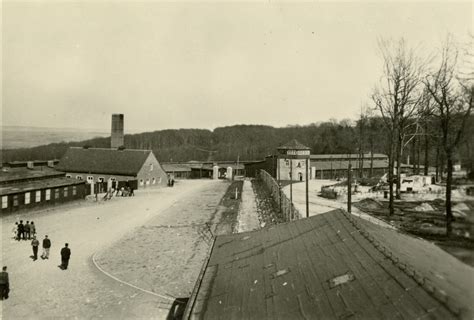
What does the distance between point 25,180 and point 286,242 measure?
2981 centimetres

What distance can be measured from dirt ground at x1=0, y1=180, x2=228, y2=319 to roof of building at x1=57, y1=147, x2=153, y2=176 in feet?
50.4

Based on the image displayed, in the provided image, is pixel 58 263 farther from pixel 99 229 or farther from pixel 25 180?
pixel 25 180

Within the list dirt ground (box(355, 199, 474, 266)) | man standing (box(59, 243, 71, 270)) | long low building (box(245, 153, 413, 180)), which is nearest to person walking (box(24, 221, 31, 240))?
man standing (box(59, 243, 71, 270))

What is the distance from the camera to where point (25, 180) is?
34000 mm

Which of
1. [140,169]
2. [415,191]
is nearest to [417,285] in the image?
[415,191]

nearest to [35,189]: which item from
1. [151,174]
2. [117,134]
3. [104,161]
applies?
[104,161]

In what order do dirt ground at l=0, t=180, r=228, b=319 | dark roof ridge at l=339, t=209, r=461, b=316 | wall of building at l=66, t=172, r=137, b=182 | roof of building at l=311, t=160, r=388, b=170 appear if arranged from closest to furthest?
dark roof ridge at l=339, t=209, r=461, b=316 < dirt ground at l=0, t=180, r=228, b=319 < wall of building at l=66, t=172, r=137, b=182 < roof of building at l=311, t=160, r=388, b=170

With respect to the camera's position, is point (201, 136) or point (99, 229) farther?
point (201, 136)

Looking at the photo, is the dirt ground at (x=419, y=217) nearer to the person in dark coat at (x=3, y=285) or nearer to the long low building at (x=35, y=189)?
the person in dark coat at (x=3, y=285)

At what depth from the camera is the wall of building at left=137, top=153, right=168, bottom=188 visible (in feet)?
166

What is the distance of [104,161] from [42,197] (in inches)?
785

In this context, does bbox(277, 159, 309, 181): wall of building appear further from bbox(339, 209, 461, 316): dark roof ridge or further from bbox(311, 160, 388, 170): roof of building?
bbox(339, 209, 461, 316): dark roof ridge

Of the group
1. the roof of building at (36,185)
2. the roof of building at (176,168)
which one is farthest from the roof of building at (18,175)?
the roof of building at (176,168)

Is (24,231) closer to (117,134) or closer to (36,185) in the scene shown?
(36,185)
